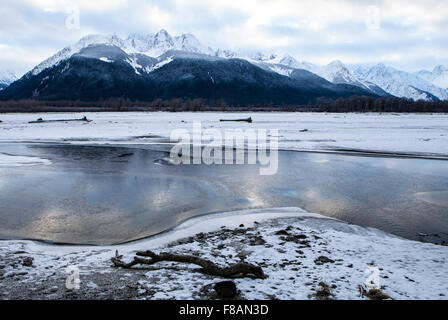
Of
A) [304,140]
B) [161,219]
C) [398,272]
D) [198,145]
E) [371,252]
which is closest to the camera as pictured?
[398,272]

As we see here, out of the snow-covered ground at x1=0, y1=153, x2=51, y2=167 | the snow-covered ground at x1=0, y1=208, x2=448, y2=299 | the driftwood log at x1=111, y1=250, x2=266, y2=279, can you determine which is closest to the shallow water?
the snow-covered ground at x1=0, y1=153, x2=51, y2=167

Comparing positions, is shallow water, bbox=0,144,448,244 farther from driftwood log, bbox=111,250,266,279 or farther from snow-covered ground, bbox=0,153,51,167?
driftwood log, bbox=111,250,266,279

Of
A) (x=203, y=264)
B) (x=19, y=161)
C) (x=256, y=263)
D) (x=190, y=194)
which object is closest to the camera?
(x=203, y=264)

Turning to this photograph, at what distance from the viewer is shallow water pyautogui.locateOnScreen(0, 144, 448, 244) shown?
8.84 metres

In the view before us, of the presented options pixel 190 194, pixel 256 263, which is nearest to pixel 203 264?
pixel 256 263

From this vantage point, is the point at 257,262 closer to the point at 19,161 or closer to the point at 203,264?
the point at 203,264

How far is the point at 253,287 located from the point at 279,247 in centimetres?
201

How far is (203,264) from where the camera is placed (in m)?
5.80

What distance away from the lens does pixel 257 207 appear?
10617mm

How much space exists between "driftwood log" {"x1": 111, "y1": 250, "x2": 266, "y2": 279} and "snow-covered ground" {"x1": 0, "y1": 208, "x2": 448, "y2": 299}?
14cm

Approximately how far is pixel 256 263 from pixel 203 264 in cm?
106

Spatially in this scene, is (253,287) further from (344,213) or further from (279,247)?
(344,213)

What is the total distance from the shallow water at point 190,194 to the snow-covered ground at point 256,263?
3.48ft
